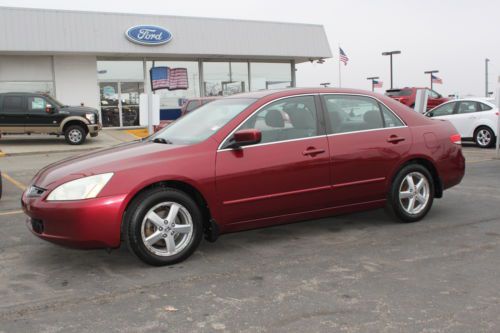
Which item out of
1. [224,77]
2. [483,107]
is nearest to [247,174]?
[483,107]

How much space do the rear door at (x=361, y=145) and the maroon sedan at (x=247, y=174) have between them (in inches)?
0.5

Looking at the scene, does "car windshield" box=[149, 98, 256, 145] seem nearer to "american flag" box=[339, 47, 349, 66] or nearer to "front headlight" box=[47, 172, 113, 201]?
"front headlight" box=[47, 172, 113, 201]

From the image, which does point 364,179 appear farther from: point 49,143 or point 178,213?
point 49,143

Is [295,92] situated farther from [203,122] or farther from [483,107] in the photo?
[483,107]

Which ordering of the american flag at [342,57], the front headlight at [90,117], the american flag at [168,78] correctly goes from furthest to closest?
the american flag at [342,57], the american flag at [168,78], the front headlight at [90,117]

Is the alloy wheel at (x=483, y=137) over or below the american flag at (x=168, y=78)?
below

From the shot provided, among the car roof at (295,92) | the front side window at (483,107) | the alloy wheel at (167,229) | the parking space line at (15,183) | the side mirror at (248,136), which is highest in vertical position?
the car roof at (295,92)

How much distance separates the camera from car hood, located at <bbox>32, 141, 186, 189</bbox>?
4348 millimetres

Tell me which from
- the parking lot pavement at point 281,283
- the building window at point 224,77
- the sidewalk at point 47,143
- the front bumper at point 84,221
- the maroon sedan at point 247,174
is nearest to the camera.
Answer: the parking lot pavement at point 281,283

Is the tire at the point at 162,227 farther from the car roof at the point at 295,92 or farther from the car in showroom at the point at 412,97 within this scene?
the car in showroom at the point at 412,97

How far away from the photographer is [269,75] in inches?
1125

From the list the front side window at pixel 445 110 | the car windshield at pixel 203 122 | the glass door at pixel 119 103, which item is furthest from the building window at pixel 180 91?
the car windshield at pixel 203 122

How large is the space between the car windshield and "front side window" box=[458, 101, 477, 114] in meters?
13.0

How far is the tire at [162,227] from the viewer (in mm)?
4285
